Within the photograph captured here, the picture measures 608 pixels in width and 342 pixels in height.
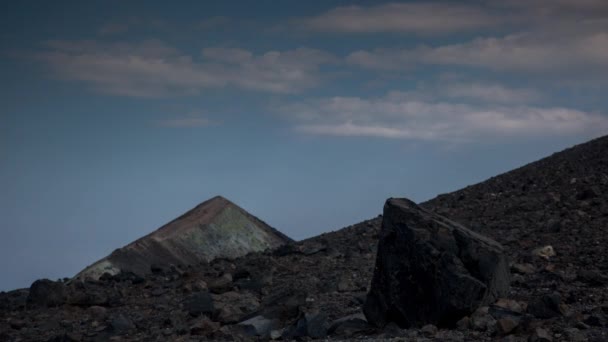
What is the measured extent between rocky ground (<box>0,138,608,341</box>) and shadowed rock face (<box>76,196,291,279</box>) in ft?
2.02

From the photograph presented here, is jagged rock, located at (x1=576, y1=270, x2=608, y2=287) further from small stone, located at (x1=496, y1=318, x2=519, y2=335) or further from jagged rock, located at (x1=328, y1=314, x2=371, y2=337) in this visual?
jagged rock, located at (x1=328, y1=314, x2=371, y2=337)

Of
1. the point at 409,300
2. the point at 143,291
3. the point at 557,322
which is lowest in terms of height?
the point at 557,322

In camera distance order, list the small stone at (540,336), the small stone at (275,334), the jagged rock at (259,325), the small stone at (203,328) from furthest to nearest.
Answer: the small stone at (203,328) < the jagged rock at (259,325) < the small stone at (275,334) < the small stone at (540,336)

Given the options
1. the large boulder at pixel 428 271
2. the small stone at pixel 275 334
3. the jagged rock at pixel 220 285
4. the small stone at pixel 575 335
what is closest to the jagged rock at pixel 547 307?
the large boulder at pixel 428 271

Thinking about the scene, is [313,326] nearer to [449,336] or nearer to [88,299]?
[449,336]

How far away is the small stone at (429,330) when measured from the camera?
5.58m

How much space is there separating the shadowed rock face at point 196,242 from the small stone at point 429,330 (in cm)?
689

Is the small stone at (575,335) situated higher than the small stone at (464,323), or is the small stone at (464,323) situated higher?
the small stone at (464,323)

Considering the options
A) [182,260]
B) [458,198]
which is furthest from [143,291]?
[458,198]

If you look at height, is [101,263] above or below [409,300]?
above

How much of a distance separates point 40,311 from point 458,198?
7.79 meters

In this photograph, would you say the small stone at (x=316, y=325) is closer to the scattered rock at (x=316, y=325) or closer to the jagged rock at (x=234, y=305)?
the scattered rock at (x=316, y=325)

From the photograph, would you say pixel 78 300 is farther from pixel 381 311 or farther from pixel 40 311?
pixel 381 311

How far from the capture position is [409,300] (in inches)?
239
